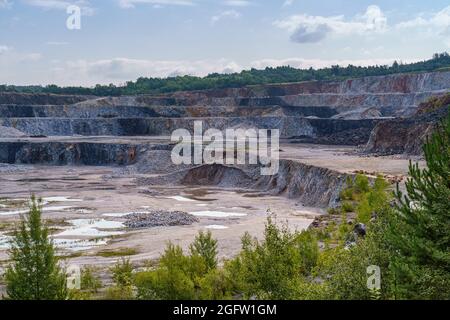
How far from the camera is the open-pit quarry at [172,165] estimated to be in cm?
4300

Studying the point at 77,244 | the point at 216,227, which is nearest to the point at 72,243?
the point at 77,244

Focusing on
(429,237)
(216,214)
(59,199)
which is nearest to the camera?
(429,237)

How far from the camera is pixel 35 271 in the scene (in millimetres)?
17734

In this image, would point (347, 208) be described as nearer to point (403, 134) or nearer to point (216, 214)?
point (216, 214)

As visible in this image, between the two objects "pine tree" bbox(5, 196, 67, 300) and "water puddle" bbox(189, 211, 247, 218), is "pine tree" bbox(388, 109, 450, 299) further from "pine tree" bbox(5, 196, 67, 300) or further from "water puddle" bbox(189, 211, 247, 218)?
"water puddle" bbox(189, 211, 247, 218)

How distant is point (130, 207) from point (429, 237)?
38.1 meters

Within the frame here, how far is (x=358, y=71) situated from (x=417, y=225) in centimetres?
18798

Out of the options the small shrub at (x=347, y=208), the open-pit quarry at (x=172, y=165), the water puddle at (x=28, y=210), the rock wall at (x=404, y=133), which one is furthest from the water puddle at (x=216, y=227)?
the rock wall at (x=404, y=133)

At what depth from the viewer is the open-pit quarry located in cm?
4300

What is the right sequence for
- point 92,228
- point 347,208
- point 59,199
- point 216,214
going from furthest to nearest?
point 59,199, point 216,214, point 92,228, point 347,208

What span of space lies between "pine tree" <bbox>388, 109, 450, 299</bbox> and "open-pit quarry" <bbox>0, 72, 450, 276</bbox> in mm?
17852
